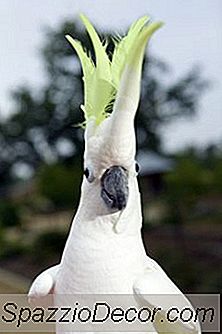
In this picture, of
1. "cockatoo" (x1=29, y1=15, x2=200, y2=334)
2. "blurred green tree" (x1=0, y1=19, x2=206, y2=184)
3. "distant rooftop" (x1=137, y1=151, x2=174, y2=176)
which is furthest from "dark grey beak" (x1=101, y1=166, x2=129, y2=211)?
"distant rooftop" (x1=137, y1=151, x2=174, y2=176)

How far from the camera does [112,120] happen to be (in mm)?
548

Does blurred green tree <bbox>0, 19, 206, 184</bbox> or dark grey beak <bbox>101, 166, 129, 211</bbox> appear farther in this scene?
blurred green tree <bbox>0, 19, 206, 184</bbox>

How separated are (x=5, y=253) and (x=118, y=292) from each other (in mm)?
2668

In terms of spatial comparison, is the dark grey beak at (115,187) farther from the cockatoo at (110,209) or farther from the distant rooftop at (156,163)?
the distant rooftop at (156,163)

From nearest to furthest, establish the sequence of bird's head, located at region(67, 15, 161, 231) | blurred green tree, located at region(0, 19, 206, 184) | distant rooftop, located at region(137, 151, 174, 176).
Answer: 1. bird's head, located at region(67, 15, 161, 231)
2. blurred green tree, located at region(0, 19, 206, 184)
3. distant rooftop, located at region(137, 151, 174, 176)

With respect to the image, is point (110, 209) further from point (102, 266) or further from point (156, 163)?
point (156, 163)

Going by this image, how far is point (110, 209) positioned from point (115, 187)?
0.03 meters

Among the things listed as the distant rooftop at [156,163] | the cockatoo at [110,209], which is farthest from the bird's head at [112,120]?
the distant rooftop at [156,163]

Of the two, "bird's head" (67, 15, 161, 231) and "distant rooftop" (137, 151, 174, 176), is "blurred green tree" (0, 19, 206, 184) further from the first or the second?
"bird's head" (67, 15, 161, 231)

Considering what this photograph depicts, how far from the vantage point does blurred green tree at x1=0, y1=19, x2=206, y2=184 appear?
278 cm

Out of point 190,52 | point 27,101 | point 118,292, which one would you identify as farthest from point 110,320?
point 190,52

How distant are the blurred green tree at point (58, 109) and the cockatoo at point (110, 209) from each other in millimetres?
2119

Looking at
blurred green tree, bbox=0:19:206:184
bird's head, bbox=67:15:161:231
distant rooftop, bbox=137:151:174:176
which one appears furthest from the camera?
distant rooftop, bbox=137:151:174:176

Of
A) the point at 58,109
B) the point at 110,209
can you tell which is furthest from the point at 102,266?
the point at 58,109
